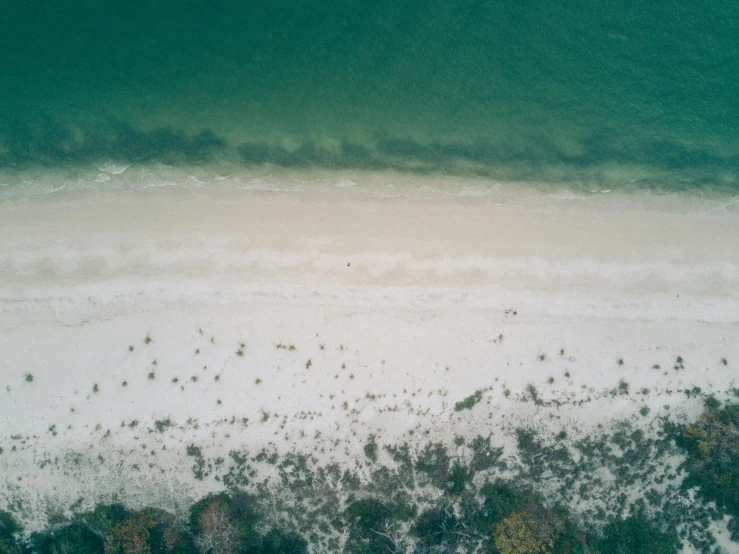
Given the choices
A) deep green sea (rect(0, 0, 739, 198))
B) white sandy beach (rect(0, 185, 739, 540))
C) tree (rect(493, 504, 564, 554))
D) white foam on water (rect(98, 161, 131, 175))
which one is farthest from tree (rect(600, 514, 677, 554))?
white foam on water (rect(98, 161, 131, 175))

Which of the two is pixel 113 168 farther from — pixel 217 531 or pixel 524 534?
pixel 524 534

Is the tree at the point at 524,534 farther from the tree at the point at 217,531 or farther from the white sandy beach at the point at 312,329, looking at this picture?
the tree at the point at 217,531

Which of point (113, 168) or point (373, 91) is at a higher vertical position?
point (373, 91)

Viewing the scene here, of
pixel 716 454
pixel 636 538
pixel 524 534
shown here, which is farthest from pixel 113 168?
pixel 716 454

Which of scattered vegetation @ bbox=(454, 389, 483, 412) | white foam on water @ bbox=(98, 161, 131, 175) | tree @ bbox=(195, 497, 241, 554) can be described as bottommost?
tree @ bbox=(195, 497, 241, 554)

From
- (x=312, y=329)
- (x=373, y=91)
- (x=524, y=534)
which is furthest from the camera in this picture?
(x=373, y=91)

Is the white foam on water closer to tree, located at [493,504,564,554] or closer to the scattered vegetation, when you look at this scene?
the scattered vegetation

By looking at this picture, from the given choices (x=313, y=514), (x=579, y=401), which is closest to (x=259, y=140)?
(x=313, y=514)
